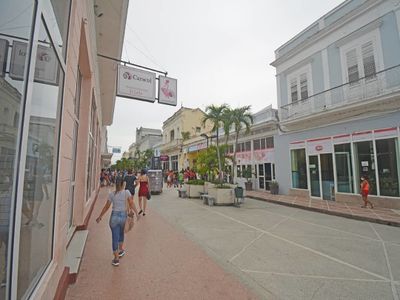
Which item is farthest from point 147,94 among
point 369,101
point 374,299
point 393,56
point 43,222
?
point 393,56

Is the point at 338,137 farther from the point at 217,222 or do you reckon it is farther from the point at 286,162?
the point at 217,222

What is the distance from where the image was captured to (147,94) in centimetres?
689

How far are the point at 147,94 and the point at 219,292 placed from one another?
5.57m

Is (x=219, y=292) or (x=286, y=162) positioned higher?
(x=286, y=162)

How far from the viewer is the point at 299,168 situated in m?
13.6

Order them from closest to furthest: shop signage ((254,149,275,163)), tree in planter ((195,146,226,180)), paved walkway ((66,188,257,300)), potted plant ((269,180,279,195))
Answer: paved walkway ((66,188,257,300)) < tree in planter ((195,146,226,180)) < potted plant ((269,180,279,195)) < shop signage ((254,149,275,163))

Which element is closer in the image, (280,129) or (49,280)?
(49,280)

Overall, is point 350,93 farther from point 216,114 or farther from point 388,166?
point 216,114

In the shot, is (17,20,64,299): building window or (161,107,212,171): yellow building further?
(161,107,212,171): yellow building

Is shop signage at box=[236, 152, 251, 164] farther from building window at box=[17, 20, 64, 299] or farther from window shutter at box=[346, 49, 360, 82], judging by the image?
building window at box=[17, 20, 64, 299]

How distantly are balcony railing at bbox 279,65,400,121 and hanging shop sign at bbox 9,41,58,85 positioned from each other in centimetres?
1144

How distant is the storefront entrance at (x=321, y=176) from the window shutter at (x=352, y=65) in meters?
3.85

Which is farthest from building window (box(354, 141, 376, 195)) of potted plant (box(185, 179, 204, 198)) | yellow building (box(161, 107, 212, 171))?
yellow building (box(161, 107, 212, 171))

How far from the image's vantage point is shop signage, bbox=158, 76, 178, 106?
7.20 meters
